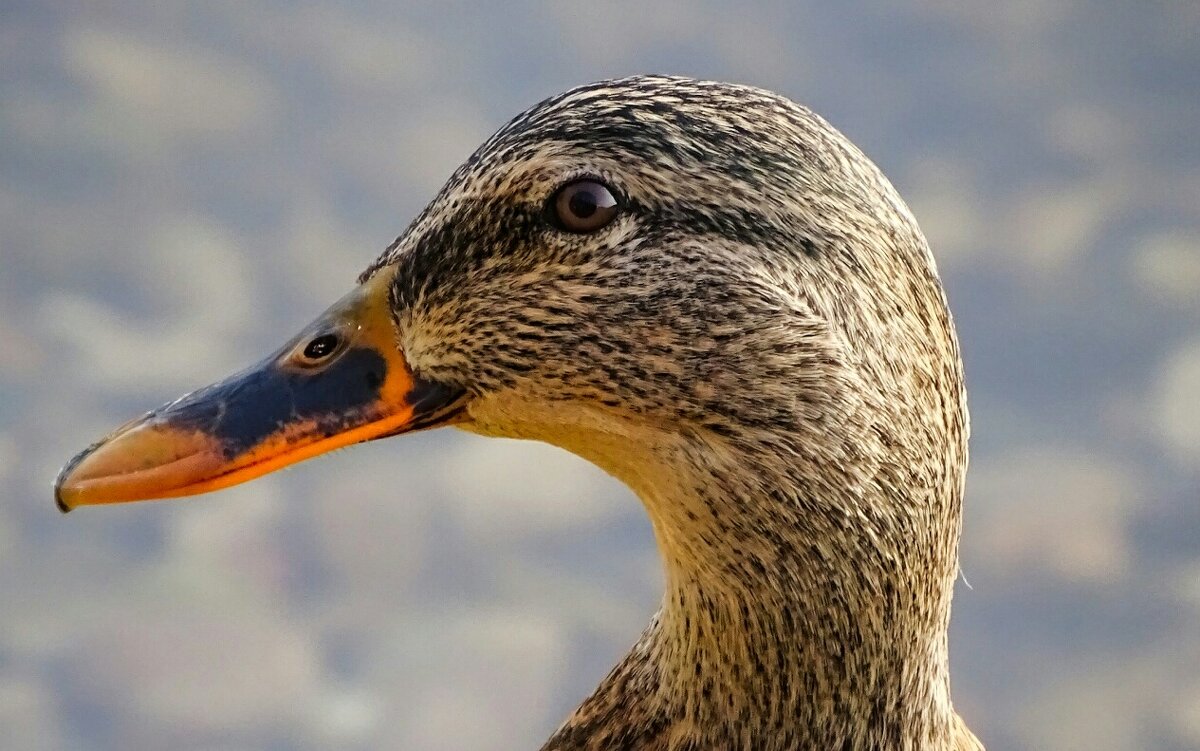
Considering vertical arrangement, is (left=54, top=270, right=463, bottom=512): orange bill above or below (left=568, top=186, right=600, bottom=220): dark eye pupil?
below

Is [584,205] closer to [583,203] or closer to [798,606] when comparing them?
[583,203]

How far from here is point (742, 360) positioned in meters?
1.42

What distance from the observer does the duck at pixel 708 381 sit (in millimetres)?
1406

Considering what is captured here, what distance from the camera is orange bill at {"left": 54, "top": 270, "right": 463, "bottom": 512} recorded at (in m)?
1.60

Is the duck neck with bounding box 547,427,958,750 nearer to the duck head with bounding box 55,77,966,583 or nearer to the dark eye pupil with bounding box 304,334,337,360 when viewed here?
the duck head with bounding box 55,77,966,583

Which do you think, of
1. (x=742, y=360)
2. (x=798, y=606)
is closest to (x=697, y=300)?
(x=742, y=360)

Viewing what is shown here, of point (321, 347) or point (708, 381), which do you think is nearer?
point (708, 381)

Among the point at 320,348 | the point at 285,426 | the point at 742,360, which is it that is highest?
the point at 742,360

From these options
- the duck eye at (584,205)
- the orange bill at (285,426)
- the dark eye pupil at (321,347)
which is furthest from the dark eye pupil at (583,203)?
the dark eye pupil at (321,347)

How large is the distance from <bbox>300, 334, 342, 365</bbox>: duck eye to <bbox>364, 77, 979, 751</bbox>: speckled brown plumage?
10 cm

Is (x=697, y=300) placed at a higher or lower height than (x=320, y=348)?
higher

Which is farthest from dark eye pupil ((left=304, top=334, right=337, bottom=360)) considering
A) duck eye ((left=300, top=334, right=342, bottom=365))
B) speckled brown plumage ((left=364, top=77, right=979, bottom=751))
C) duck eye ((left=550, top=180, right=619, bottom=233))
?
duck eye ((left=550, top=180, right=619, bottom=233))

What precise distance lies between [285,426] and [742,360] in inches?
22.5

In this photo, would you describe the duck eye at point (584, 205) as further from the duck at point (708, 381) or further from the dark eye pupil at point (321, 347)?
the dark eye pupil at point (321, 347)
